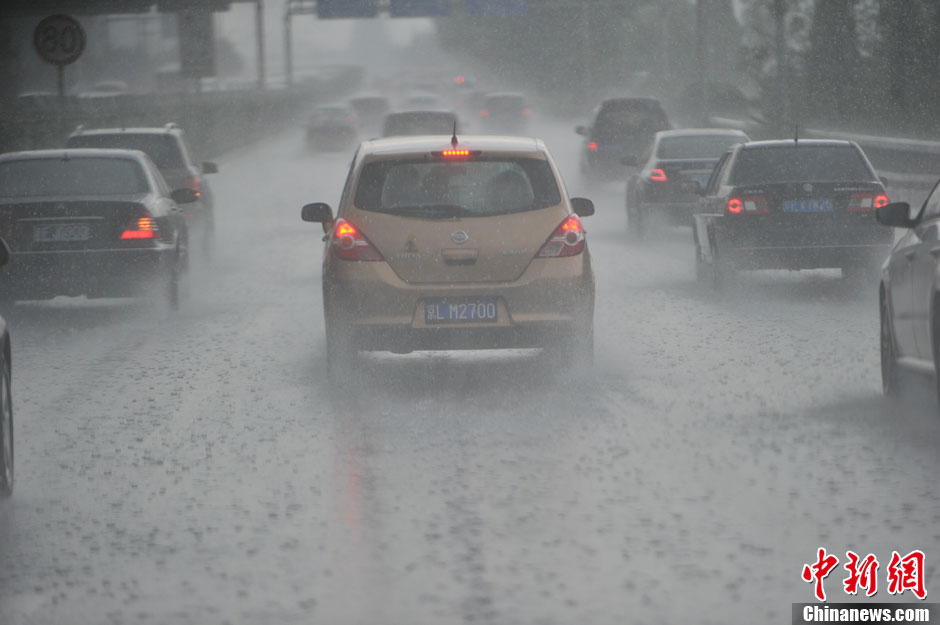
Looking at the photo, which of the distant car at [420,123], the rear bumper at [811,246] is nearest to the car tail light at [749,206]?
the rear bumper at [811,246]

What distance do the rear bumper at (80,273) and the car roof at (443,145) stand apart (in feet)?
13.5

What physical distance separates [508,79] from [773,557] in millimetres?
124662

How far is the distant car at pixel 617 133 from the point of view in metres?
33.6

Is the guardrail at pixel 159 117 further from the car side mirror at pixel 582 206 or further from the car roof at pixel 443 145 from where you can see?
the car roof at pixel 443 145

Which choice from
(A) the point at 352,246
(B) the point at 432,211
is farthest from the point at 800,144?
(A) the point at 352,246

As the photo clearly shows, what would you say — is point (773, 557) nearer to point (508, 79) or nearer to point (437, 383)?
point (437, 383)

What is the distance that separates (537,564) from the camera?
6.07m

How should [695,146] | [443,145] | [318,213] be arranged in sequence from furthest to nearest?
[695,146]
[318,213]
[443,145]

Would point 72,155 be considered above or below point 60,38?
below

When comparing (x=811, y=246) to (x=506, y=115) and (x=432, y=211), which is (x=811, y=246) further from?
(x=506, y=115)

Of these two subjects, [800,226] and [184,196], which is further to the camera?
[184,196]

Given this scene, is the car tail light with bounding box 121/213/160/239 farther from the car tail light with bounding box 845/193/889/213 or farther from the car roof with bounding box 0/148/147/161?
the car tail light with bounding box 845/193/889/213

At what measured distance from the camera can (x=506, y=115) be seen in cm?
6731

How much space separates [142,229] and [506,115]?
53133 mm
